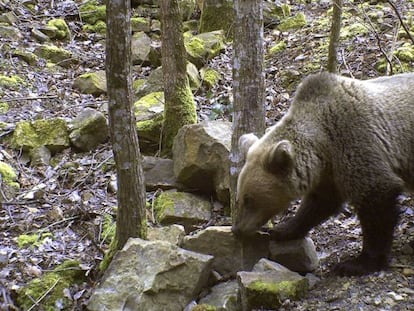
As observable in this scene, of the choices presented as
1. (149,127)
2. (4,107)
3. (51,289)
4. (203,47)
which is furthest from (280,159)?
(203,47)

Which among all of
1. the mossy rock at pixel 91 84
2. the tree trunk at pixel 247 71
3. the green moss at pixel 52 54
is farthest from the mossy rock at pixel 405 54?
the green moss at pixel 52 54

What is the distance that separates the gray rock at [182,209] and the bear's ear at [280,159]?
7.78 ft

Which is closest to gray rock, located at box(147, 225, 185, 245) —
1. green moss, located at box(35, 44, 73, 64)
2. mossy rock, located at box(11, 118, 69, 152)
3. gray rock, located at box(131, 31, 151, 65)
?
mossy rock, located at box(11, 118, 69, 152)

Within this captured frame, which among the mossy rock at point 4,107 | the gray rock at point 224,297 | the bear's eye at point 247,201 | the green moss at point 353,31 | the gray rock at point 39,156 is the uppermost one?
the green moss at point 353,31

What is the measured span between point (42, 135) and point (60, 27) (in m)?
6.29

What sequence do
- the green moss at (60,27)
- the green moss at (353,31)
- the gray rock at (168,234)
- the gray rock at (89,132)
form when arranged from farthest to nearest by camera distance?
the green moss at (60,27), the green moss at (353,31), the gray rock at (89,132), the gray rock at (168,234)

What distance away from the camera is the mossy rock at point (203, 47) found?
1189 centimetres

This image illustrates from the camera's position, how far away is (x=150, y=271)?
5.29 meters

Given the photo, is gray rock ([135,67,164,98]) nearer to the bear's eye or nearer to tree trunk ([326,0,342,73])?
tree trunk ([326,0,342,73])

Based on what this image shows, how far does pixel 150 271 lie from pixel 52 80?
798 centimetres

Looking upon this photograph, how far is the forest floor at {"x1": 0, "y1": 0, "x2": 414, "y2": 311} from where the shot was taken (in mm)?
5051

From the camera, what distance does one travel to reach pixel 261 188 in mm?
5309

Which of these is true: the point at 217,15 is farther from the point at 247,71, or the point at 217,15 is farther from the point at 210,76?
the point at 247,71

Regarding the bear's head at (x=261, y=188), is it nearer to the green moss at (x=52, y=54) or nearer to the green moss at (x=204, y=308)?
the green moss at (x=204, y=308)
